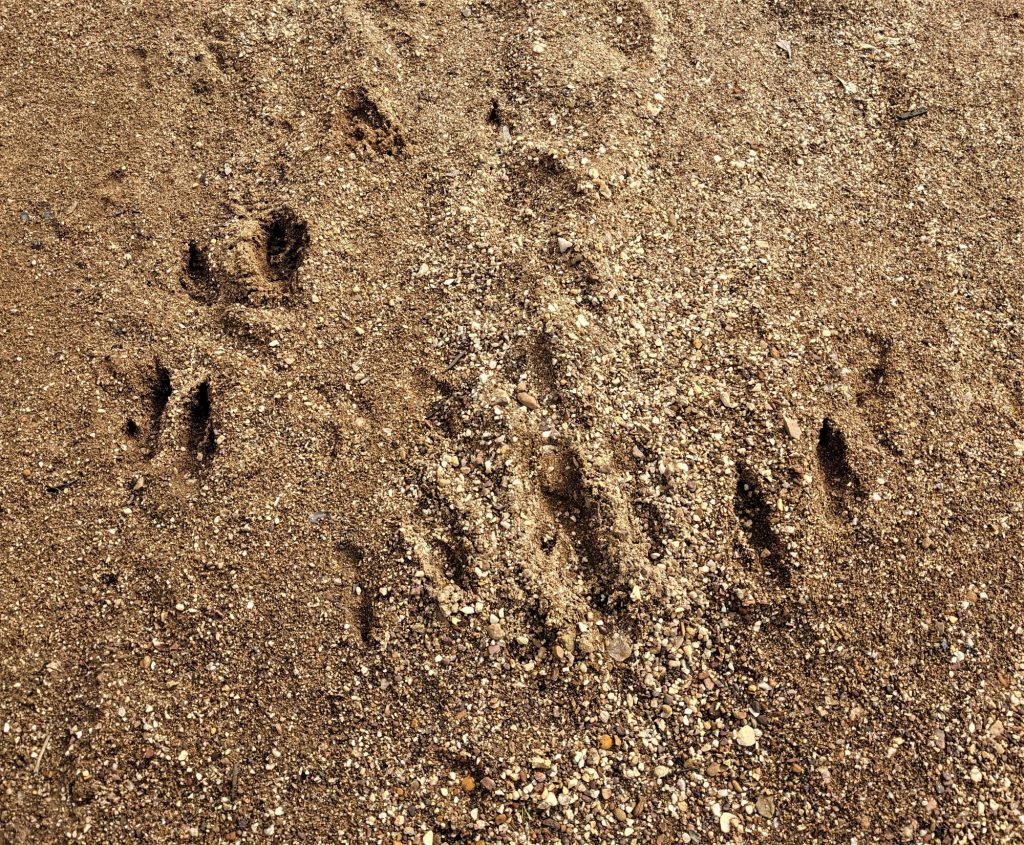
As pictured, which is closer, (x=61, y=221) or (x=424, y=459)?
(x=424, y=459)

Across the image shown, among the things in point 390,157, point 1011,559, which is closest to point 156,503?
point 390,157

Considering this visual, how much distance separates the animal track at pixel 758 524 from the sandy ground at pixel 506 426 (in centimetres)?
2

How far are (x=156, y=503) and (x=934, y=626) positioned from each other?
10.5 feet

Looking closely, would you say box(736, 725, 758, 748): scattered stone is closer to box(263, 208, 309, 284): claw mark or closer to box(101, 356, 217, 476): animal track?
box(101, 356, 217, 476): animal track

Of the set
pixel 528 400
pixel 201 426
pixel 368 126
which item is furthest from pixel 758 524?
pixel 368 126

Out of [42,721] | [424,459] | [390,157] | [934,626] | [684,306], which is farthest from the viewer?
[390,157]

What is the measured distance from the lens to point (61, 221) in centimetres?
372

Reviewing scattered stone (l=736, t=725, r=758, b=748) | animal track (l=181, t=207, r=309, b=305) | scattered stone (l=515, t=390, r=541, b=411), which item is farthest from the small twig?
scattered stone (l=736, t=725, r=758, b=748)

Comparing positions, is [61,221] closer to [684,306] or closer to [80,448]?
[80,448]

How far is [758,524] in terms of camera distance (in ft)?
10.4

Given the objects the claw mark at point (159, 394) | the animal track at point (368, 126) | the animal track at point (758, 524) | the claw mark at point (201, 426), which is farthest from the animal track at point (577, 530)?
the animal track at point (368, 126)

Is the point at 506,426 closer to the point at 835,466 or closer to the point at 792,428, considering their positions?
the point at 792,428

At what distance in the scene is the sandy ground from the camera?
2795 mm

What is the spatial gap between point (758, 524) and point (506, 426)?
3.73 feet
